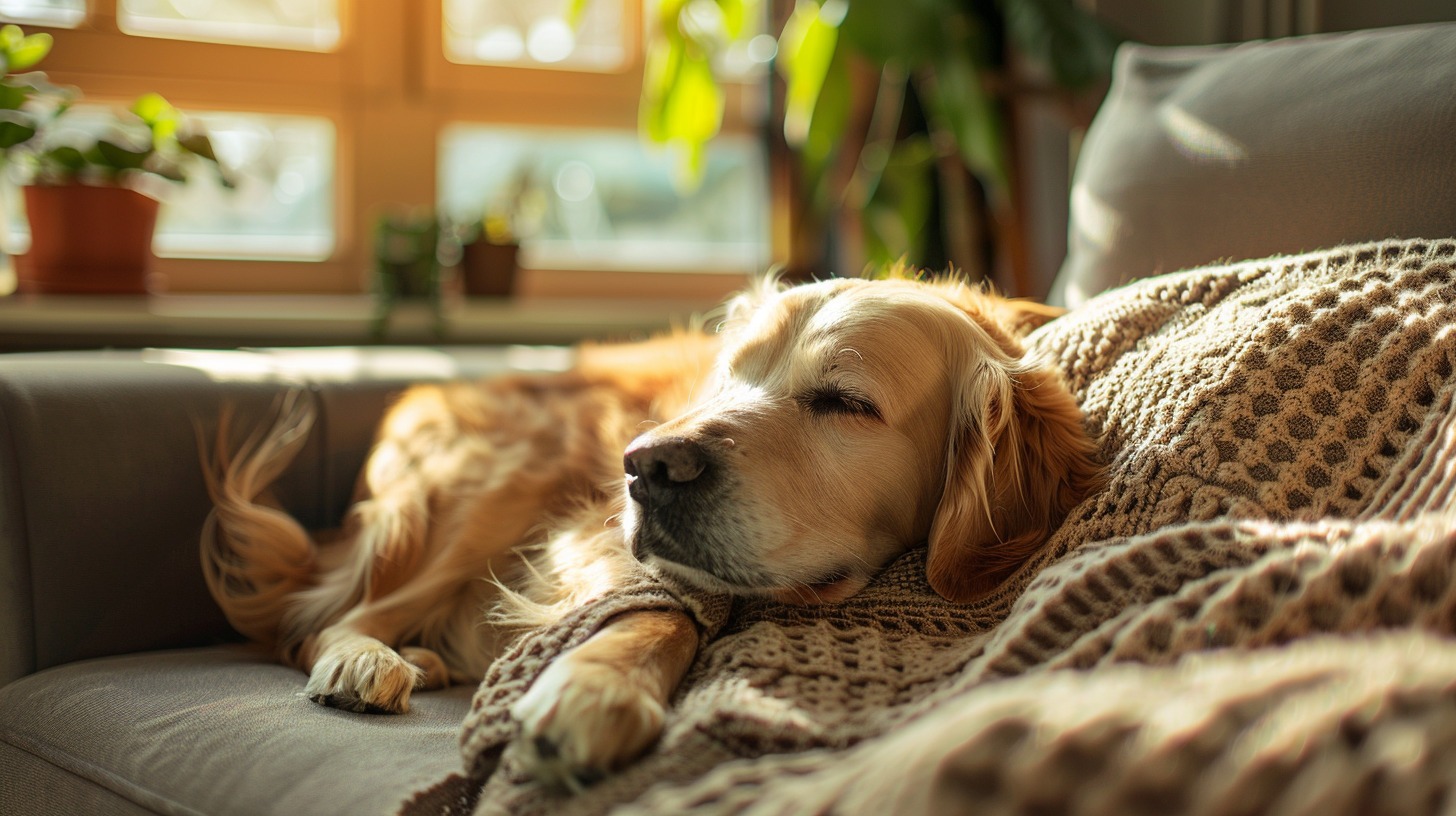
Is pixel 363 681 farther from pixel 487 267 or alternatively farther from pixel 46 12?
pixel 46 12

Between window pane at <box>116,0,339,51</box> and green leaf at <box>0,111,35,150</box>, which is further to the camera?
window pane at <box>116,0,339,51</box>

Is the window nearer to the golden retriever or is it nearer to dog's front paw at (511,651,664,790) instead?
the golden retriever

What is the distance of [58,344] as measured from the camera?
2.30 metres

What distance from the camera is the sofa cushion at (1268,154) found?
120cm

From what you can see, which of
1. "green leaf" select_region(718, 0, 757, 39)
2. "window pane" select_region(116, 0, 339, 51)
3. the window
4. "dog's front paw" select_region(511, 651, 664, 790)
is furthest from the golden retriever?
"window pane" select_region(116, 0, 339, 51)

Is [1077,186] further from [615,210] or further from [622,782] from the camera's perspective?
[615,210]

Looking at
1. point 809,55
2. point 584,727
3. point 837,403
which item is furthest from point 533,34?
point 584,727

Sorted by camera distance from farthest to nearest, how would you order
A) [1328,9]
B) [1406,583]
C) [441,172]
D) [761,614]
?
[441,172] < [1328,9] < [761,614] < [1406,583]

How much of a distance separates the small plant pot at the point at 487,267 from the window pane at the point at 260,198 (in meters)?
0.47

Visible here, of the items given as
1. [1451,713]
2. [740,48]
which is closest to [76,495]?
[1451,713]

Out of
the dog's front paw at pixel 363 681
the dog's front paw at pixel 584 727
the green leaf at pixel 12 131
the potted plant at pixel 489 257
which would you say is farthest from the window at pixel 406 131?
the dog's front paw at pixel 584 727

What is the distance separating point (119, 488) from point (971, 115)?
1.85 metres

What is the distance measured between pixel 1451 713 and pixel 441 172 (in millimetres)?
2984

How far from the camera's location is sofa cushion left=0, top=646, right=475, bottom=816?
1032mm
